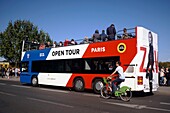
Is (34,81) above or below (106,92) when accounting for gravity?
above

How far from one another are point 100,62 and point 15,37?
113ft

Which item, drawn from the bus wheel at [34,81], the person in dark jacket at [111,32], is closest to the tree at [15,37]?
the bus wheel at [34,81]

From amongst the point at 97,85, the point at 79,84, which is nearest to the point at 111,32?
the point at 97,85

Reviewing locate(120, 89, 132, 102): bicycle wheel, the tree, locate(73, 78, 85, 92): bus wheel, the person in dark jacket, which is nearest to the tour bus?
locate(73, 78, 85, 92): bus wheel

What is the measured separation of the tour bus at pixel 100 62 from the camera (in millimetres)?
11211

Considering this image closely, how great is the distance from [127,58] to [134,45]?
84 centimetres

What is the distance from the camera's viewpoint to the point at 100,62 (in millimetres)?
12820

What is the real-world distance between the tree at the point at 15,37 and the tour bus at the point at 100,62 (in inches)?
1044

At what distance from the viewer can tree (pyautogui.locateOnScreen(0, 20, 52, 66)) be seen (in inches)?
1661

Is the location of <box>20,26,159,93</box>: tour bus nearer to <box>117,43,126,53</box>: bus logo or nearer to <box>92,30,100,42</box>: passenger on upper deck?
<box>117,43,126,53</box>: bus logo

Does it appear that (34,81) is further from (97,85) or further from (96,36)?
(96,36)

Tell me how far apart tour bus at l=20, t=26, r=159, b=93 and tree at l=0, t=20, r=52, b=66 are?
26.5 metres

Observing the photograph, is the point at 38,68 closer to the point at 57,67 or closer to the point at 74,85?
the point at 57,67

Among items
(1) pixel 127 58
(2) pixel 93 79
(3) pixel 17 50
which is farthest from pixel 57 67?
(3) pixel 17 50
